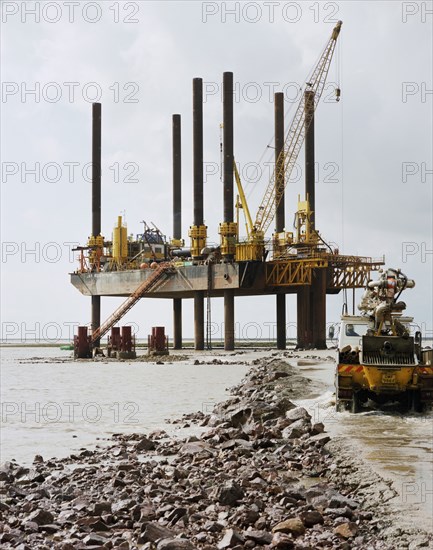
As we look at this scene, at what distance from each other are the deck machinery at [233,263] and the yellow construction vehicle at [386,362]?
147 ft

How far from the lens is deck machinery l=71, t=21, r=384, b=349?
65562 mm

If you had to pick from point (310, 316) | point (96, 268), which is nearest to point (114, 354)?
point (310, 316)

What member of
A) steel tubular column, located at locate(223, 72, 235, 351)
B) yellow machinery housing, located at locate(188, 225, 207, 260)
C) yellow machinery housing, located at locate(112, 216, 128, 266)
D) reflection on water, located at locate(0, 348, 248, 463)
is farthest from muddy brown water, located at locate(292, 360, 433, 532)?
yellow machinery housing, located at locate(112, 216, 128, 266)

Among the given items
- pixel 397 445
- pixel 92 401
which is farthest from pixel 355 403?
pixel 92 401

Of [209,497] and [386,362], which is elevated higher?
[386,362]

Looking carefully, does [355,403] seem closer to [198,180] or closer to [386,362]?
[386,362]

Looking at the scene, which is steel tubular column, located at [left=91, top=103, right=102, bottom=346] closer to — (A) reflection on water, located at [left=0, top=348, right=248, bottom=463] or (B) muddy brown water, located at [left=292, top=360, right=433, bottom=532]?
(A) reflection on water, located at [left=0, top=348, right=248, bottom=463]

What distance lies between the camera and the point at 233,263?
212ft

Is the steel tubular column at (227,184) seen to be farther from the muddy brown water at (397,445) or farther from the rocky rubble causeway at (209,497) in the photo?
the rocky rubble causeway at (209,497)

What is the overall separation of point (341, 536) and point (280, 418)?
8.11 metres

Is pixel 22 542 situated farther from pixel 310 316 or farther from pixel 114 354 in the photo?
pixel 310 316

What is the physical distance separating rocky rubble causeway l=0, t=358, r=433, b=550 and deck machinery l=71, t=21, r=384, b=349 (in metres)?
49.8

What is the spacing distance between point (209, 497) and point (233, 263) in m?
54.3

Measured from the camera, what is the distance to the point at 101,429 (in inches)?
769
